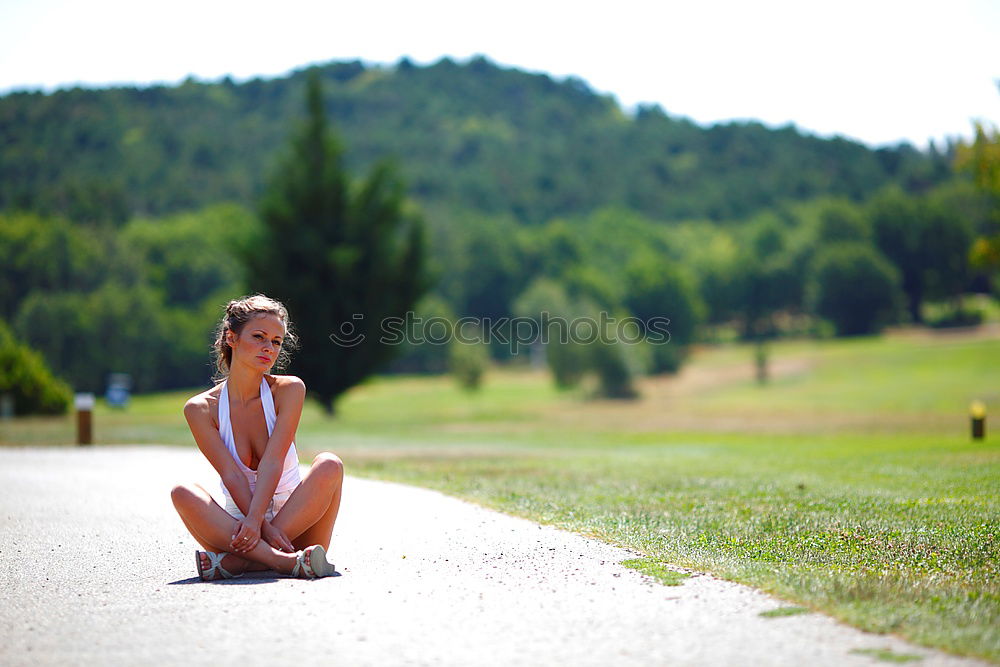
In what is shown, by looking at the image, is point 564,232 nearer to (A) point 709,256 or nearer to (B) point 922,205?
(A) point 709,256

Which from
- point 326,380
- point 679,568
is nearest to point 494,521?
point 679,568

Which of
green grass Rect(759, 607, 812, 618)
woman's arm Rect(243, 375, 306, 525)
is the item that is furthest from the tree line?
green grass Rect(759, 607, 812, 618)

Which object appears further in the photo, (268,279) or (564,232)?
(564,232)

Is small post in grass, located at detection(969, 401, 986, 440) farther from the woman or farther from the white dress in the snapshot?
the white dress

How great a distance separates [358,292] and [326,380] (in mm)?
3518

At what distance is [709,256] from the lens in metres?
144

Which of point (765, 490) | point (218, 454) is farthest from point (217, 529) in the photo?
point (765, 490)

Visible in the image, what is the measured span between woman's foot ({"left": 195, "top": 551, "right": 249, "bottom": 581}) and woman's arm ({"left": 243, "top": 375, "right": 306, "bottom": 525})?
0.33 m

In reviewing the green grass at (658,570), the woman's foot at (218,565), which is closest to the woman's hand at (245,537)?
the woman's foot at (218,565)

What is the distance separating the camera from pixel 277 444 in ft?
24.3

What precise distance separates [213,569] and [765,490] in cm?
810

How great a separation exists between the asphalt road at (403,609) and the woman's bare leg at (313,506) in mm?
339

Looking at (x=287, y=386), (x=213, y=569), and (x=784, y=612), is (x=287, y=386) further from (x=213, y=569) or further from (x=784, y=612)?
(x=784, y=612)

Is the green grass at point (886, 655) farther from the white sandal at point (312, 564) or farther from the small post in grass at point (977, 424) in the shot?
the small post in grass at point (977, 424)
